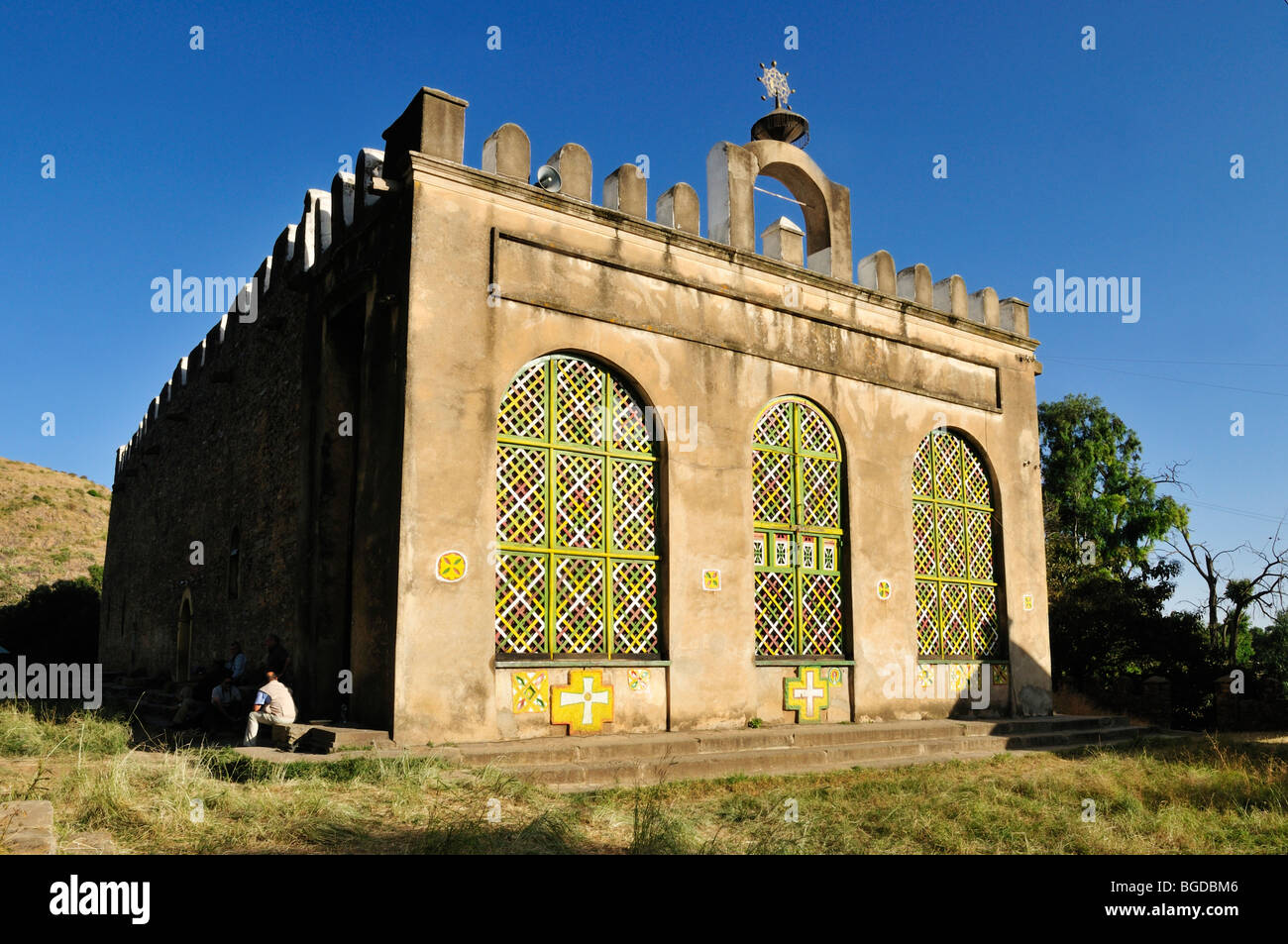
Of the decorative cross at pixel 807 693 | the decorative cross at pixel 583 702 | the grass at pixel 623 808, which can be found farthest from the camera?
the decorative cross at pixel 807 693

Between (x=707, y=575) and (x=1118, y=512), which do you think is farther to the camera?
(x=1118, y=512)

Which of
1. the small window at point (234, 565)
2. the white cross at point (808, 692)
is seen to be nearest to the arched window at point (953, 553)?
the white cross at point (808, 692)

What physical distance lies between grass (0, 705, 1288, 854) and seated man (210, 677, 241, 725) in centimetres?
196

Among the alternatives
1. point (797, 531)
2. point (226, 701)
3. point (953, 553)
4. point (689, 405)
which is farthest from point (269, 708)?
point (953, 553)

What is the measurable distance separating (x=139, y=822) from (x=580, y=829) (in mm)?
2474

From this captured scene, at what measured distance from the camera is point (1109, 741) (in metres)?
12.5

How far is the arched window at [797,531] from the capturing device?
11062 millimetres

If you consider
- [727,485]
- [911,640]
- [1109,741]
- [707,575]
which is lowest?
[1109,741]

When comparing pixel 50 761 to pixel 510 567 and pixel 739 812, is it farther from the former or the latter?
pixel 739 812

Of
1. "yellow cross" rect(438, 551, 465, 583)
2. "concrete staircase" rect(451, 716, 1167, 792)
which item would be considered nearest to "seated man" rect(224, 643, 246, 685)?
"yellow cross" rect(438, 551, 465, 583)

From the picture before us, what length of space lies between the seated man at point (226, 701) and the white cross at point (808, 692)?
6.29 metres

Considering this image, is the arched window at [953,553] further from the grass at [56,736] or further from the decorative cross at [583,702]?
the grass at [56,736]

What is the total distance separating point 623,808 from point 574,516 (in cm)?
352
